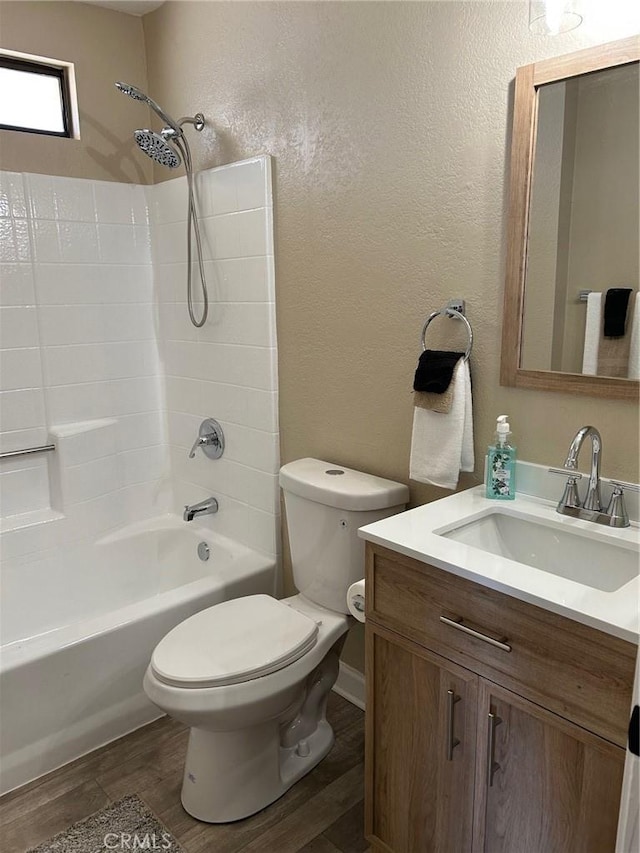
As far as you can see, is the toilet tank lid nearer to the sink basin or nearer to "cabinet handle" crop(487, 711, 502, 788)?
the sink basin

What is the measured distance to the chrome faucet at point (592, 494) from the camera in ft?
4.57

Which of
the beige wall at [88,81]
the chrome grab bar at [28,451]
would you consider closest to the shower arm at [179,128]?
the beige wall at [88,81]

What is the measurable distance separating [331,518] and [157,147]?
150 cm

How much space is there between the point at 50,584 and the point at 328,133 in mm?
1968

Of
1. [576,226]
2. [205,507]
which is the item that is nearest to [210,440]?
[205,507]

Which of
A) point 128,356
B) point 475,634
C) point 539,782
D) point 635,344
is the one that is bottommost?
point 539,782

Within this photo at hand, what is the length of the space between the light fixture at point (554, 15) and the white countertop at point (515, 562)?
1.06 metres

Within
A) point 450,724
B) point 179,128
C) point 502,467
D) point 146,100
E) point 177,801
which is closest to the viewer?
point 450,724

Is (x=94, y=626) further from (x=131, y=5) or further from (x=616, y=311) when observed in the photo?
(x=131, y=5)

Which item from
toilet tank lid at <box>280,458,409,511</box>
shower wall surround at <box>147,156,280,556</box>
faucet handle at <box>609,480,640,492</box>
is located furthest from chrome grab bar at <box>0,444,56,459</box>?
faucet handle at <box>609,480,640,492</box>

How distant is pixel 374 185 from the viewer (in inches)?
73.5

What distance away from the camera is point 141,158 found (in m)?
2.71

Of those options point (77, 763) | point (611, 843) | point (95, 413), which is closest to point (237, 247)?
point (95, 413)

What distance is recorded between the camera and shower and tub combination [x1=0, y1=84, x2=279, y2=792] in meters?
2.10
